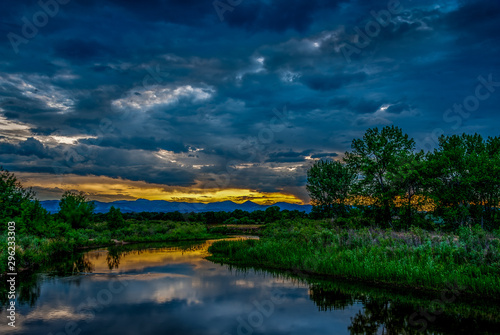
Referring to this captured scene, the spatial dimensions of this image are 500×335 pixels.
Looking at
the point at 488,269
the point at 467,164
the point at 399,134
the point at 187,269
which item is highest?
the point at 399,134

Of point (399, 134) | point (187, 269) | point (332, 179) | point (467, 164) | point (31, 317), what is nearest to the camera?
point (31, 317)

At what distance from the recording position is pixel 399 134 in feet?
116

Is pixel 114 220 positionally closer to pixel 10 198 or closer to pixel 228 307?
pixel 10 198

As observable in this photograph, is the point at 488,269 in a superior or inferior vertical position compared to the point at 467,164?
inferior

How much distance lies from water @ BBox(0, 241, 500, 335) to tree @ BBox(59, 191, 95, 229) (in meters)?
29.2

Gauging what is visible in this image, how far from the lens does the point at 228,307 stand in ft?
44.6

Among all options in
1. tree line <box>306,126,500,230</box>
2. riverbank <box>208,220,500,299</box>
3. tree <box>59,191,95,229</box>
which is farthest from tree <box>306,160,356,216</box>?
tree <box>59,191,95,229</box>

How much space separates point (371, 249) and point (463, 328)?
8.14 metres

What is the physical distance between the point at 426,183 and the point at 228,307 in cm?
2629

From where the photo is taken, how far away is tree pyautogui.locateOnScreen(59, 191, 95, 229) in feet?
150

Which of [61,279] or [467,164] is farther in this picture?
[467,164]

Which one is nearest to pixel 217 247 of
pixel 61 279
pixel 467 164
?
pixel 61 279

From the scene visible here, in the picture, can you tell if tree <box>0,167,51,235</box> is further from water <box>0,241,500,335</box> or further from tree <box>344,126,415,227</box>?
tree <box>344,126,415,227</box>

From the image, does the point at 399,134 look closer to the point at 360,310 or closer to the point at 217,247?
the point at 217,247
